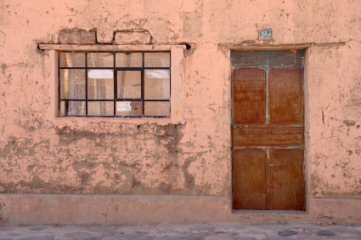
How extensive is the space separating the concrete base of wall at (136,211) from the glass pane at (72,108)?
122cm

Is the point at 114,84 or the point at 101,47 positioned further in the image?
the point at 114,84

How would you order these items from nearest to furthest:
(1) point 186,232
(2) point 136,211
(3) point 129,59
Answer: (1) point 186,232, (2) point 136,211, (3) point 129,59

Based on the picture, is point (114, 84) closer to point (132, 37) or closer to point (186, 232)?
point (132, 37)

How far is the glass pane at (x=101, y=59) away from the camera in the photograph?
252 inches

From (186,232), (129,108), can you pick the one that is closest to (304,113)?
(186,232)

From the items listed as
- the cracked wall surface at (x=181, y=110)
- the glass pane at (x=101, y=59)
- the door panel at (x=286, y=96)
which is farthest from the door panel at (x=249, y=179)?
the glass pane at (x=101, y=59)

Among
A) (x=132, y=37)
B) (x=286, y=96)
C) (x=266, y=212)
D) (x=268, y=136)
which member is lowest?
(x=266, y=212)

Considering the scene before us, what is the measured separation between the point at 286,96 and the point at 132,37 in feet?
7.91

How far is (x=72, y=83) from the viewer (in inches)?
254

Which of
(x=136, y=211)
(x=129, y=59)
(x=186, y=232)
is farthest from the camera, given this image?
(x=129, y=59)

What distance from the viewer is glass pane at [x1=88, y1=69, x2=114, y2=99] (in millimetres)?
6410

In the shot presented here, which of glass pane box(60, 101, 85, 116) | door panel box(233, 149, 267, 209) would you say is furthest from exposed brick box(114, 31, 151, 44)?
door panel box(233, 149, 267, 209)

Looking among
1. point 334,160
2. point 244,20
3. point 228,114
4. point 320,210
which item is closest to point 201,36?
point 244,20

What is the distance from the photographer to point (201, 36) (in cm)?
618
